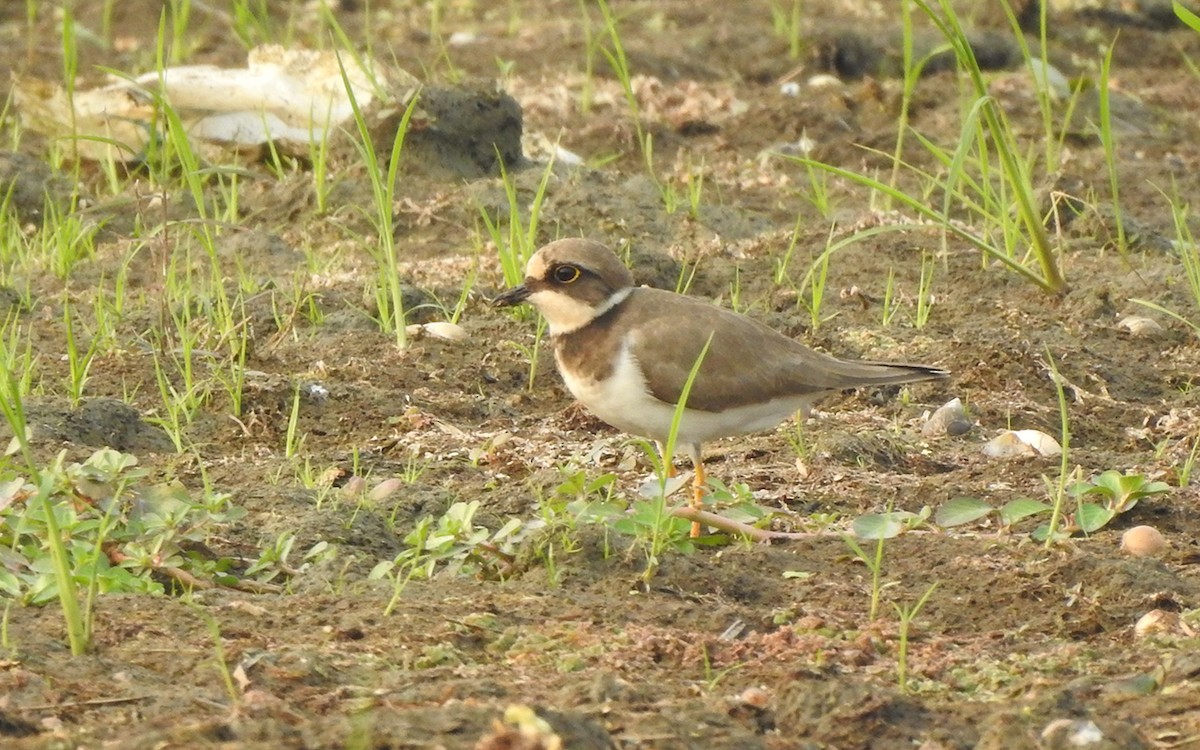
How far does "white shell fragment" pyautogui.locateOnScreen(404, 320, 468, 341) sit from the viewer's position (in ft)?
20.4

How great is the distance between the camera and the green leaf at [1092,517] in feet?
14.1

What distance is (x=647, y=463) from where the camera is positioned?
5.29 metres

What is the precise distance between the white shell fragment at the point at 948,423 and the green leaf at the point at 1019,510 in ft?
3.51

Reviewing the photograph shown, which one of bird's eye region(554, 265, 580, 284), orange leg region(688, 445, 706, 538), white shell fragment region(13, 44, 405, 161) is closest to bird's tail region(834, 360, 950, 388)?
orange leg region(688, 445, 706, 538)

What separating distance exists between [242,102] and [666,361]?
13.0ft

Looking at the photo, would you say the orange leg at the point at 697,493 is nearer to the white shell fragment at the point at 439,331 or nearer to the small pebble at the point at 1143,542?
the small pebble at the point at 1143,542

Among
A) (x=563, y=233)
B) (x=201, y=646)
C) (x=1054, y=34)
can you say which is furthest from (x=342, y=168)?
(x=1054, y=34)

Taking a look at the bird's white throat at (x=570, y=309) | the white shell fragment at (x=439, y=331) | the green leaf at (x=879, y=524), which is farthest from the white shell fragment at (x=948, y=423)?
the white shell fragment at (x=439, y=331)

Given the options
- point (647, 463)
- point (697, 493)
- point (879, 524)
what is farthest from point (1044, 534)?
point (647, 463)

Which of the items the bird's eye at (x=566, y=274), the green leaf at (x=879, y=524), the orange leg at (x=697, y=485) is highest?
the bird's eye at (x=566, y=274)

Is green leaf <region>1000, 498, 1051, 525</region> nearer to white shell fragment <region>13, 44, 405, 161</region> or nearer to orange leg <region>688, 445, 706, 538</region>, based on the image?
orange leg <region>688, 445, 706, 538</region>

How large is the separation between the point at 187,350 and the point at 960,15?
7329 mm

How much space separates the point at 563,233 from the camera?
718cm

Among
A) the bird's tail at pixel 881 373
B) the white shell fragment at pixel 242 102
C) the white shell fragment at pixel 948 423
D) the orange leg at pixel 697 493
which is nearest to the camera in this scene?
the orange leg at pixel 697 493
